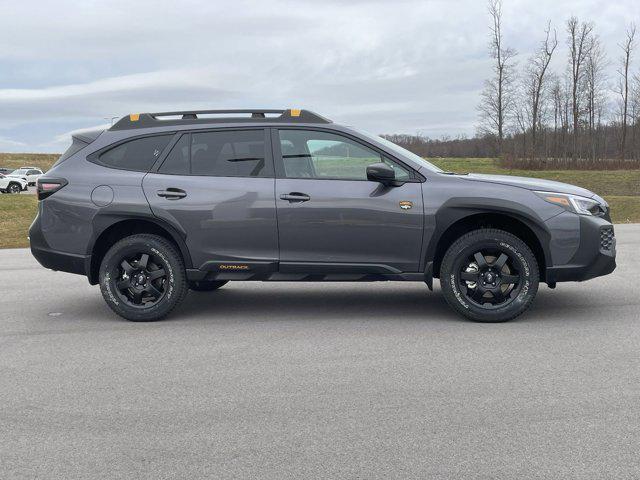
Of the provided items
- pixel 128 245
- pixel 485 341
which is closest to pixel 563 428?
pixel 485 341

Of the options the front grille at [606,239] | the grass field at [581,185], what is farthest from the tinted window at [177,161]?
the front grille at [606,239]

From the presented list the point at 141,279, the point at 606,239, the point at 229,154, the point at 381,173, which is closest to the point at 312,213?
Answer: the point at 381,173

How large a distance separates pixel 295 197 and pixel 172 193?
1124 mm

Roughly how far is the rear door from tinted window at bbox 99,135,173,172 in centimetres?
17

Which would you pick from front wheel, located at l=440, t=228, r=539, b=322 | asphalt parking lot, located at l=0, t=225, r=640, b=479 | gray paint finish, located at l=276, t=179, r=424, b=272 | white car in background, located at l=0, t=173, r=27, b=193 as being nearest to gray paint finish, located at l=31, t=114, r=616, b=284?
gray paint finish, located at l=276, t=179, r=424, b=272

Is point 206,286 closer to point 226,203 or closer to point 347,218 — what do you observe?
point 226,203

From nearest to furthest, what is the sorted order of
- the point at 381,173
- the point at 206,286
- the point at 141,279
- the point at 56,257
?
the point at 381,173
the point at 141,279
the point at 56,257
the point at 206,286

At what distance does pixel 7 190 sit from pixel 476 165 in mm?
33720

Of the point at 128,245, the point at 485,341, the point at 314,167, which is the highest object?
the point at 314,167

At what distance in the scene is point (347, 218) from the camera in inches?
251

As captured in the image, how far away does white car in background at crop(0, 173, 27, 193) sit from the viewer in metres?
42.8

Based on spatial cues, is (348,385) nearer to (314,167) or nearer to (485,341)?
(485,341)

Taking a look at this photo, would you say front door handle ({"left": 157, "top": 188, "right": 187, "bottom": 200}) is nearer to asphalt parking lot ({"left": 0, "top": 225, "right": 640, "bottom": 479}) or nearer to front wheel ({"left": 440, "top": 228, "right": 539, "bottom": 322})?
asphalt parking lot ({"left": 0, "top": 225, "right": 640, "bottom": 479})

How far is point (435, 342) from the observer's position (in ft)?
19.0
